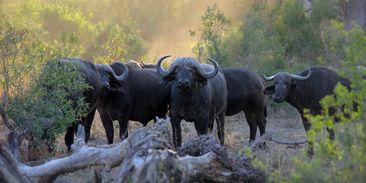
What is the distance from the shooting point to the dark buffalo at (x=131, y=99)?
12.3m

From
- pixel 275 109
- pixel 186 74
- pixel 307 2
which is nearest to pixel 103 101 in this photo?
pixel 186 74

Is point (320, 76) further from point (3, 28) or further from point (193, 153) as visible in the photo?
point (3, 28)

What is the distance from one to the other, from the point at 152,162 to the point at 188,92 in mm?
4564

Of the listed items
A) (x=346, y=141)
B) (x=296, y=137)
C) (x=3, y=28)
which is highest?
(x=3, y=28)

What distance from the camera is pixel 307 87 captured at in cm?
1211

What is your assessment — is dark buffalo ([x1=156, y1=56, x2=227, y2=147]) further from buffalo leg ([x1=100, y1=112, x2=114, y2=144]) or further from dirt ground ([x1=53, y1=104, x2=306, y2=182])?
buffalo leg ([x1=100, y1=112, x2=114, y2=144])

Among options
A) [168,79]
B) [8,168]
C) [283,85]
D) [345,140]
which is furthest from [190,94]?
[345,140]

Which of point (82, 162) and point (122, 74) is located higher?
point (122, 74)

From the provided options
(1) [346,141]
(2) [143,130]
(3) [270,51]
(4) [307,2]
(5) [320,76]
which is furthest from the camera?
(4) [307,2]

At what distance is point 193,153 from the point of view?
28.0 ft

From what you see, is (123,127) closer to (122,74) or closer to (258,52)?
(122,74)

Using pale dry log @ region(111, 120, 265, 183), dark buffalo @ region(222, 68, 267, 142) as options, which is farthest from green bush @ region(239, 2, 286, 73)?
pale dry log @ region(111, 120, 265, 183)

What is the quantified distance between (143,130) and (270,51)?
12.1 m

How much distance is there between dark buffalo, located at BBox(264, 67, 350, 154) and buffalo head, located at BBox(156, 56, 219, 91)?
1.36 metres
